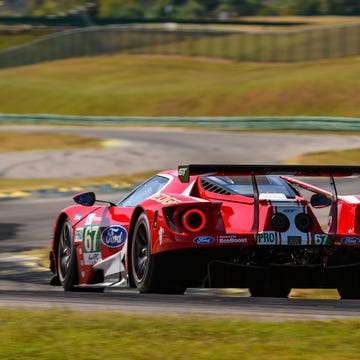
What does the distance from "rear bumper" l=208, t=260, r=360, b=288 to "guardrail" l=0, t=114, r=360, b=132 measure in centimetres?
3165

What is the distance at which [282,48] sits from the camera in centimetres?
7938

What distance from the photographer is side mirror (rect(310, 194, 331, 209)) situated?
7.76 meters

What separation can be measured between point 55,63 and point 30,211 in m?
70.7

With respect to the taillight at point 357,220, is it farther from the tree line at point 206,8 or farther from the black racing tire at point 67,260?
the tree line at point 206,8

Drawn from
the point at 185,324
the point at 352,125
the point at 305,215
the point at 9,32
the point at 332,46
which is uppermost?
the point at 9,32

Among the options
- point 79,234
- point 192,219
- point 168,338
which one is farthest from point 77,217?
point 168,338

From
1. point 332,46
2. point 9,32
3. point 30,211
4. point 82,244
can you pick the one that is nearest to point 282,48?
point 332,46

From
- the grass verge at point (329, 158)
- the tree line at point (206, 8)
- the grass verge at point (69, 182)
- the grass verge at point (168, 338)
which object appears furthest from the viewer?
the tree line at point (206, 8)

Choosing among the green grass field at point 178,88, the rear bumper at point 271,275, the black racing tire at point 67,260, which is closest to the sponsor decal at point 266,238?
the rear bumper at point 271,275

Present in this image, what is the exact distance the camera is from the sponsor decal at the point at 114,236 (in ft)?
27.0

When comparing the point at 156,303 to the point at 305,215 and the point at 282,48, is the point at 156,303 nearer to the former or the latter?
the point at 305,215

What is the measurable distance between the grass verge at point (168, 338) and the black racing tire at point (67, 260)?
9.67 ft

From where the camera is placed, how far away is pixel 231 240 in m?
7.33

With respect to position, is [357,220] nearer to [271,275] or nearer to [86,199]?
[271,275]
